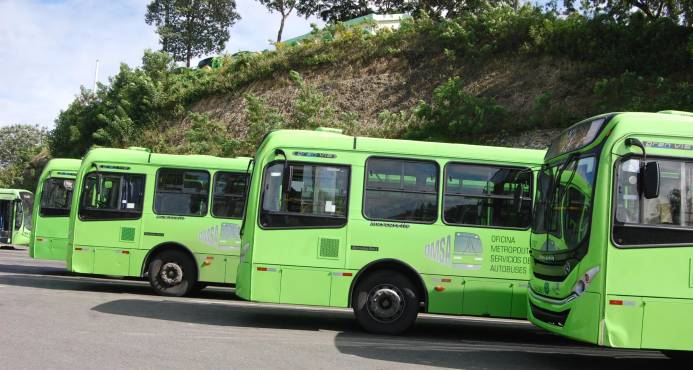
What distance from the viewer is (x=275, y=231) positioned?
1079 cm

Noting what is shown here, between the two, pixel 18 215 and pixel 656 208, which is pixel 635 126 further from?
pixel 18 215

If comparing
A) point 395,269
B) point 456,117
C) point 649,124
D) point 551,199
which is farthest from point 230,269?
point 456,117

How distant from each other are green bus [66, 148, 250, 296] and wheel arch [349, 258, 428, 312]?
4302 millimetres

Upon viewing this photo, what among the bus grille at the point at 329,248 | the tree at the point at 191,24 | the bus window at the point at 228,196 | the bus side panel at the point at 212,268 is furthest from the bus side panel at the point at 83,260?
the tree at the point at 191,24

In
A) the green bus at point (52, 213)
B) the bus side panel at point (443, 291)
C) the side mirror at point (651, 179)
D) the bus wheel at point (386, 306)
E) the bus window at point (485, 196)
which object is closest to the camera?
the side mirror at point (651, 179)

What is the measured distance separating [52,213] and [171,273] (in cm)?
570

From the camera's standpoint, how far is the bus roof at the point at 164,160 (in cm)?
1468

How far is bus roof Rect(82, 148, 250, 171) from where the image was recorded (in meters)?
14.7

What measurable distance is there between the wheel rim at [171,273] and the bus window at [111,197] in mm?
1283

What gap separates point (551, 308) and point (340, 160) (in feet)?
13.7

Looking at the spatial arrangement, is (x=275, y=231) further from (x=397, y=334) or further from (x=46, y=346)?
(x=46, y=346)

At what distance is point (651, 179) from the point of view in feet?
25.4

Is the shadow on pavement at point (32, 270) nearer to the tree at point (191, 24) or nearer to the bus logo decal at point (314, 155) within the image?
the bus logo decal at point (314, 155)

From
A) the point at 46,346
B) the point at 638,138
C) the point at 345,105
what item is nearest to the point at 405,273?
the point at 638,138
